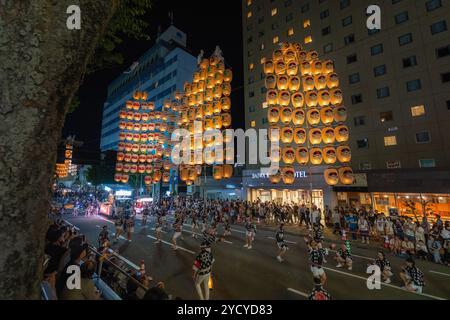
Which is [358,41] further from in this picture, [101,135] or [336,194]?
[101,135]

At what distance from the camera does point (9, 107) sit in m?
2.00

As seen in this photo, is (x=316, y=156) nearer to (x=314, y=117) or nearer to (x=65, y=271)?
(x=314, y=117)

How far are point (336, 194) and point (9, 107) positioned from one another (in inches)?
987

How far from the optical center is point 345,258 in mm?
9711

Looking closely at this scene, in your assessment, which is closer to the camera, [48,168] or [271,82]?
[48,168]

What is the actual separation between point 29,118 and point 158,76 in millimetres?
58049

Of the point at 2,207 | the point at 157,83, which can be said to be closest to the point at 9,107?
the point at 2,207

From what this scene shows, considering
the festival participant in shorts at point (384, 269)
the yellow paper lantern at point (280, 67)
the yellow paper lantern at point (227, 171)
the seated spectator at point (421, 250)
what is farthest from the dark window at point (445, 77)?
the yellow paper lantern at point (227, 171)

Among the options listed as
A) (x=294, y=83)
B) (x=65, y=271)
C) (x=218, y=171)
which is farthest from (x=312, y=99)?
(x=65, y=271)

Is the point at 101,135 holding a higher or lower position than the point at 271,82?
higher

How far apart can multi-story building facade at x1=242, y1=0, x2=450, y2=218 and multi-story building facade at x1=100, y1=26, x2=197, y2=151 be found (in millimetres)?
30613

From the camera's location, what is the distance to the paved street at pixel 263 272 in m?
7.34

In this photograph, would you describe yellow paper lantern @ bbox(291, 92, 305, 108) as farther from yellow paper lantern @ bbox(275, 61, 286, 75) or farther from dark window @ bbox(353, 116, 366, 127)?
dark window @ bbox(353, 116, 366, 127)

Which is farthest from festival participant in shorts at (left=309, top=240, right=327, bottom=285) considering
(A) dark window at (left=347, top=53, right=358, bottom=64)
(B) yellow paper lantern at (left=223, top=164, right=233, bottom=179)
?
Answer: (A) dark window at (left=347, top=53, right=358, bottom=64)
